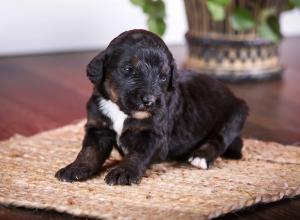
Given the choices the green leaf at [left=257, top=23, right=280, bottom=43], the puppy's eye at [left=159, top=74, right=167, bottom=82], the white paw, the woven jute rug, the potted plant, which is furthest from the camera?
the potted plant

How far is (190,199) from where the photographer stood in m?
1.87

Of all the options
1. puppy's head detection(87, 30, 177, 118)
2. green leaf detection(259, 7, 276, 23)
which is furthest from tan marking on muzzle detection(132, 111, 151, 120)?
green leaf detection(259, 7, 276, 23)

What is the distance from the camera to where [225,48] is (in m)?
3.92

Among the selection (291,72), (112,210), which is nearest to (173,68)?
(112,210)

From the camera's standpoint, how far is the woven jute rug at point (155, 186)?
178cm

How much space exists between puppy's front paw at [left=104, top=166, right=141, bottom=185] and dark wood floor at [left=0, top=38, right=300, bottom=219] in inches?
9.0

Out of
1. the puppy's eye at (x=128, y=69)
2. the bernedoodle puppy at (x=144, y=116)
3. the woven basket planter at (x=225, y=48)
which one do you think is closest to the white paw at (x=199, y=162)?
the bernedoodle puppy at (x=144, y=116)

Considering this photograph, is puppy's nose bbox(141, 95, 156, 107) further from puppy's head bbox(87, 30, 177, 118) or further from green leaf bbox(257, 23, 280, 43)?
green leaf bbox(257, 23, 280, 43)

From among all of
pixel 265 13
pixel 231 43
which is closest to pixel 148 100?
pixel 265 13

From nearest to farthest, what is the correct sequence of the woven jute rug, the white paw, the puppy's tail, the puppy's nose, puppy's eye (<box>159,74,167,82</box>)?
the woven jute rug, the puppy's nose, puppy's eye (<box>159,74,167,82</box>), the white paw, the puppy's tail

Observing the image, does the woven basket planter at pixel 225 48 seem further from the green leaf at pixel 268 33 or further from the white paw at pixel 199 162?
the white paw at pixel 199 162

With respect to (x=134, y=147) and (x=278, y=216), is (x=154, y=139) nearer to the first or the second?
(x=134, y=147)

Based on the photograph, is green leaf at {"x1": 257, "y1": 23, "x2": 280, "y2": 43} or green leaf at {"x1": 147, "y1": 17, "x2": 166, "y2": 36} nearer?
green leaf at {"x1": 147, "y1": 17, "x2": 166, "y2": 36}

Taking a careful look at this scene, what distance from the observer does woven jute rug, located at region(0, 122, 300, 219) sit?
178 cm
